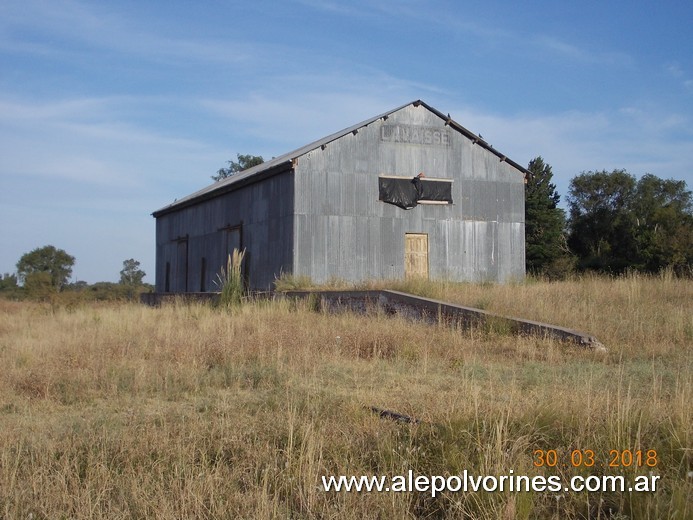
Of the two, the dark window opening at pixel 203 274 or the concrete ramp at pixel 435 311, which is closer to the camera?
the concrete ramp at pixel 435 311

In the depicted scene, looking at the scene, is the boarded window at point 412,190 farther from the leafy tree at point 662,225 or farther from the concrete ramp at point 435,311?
Result: the leafy tree at point 662,225

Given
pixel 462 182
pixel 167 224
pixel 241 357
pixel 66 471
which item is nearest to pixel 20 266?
pixel 167 224

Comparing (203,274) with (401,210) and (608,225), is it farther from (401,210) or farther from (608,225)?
(608,225)

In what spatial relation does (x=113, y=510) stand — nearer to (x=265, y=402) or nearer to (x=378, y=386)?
(x=265, y=402)

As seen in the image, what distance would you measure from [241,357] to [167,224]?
92.3 feet

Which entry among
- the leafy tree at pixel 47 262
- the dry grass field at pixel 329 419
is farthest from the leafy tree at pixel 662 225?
the leafy tree at pixel 47 262

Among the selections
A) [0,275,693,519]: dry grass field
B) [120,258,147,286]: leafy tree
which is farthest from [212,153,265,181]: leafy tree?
[0,275,693,519]: dry grass field

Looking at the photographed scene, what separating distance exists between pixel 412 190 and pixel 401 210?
81cm

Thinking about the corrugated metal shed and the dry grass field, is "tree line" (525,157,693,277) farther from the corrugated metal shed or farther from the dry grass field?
the dry grass field

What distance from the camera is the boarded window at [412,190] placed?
25.3 metres

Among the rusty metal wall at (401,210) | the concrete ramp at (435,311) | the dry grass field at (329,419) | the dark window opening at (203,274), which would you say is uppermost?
the rusty metal wall at (401,210)

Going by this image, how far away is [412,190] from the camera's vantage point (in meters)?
25.6

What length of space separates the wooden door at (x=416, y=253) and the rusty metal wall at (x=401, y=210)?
0.19 metres

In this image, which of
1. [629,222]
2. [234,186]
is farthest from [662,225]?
[234,186]
